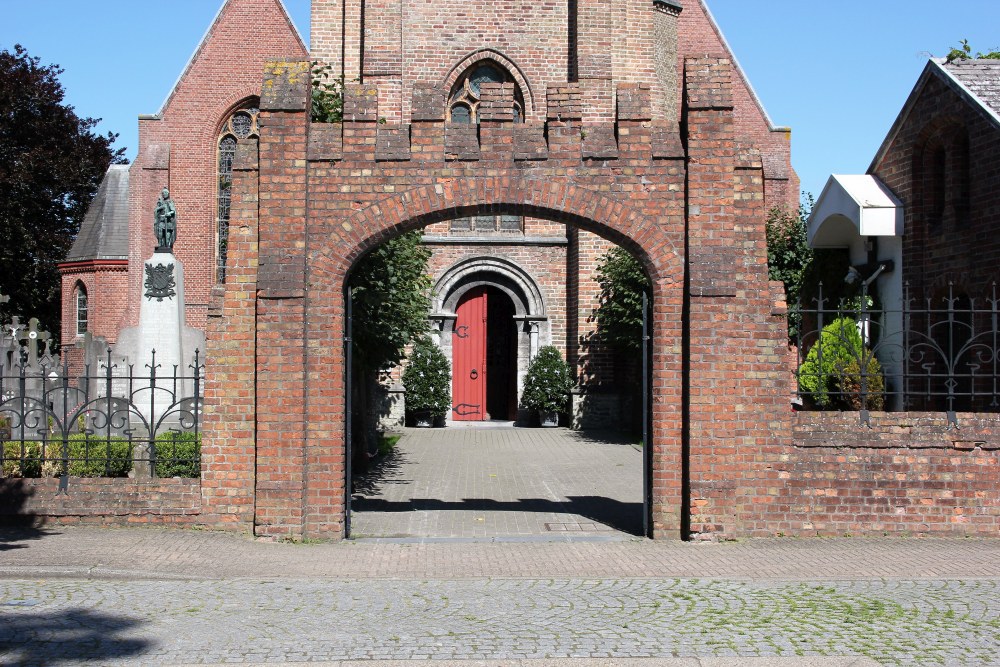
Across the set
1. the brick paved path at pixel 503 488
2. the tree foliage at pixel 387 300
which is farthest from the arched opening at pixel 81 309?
the tree foliage at pixel 387 300

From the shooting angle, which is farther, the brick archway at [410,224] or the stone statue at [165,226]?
the stone statue at [165,226]

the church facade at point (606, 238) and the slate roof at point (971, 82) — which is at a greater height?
the slate roof at point (971, 82)

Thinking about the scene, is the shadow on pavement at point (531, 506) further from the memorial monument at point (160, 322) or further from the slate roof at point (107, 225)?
the slate roof at point (107, 225)

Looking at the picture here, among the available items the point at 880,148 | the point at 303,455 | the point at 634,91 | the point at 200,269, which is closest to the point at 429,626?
the point at 303,455

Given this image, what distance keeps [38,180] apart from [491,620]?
31493mm

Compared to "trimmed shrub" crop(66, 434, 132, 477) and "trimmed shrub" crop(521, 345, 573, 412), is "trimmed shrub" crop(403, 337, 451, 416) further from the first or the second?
"trimmed shrub" crop(66, 434, 132, 477)

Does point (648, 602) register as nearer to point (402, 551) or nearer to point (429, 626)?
point (429, 626)

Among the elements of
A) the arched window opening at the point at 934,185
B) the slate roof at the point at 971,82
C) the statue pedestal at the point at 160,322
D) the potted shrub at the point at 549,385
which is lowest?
the potted shrub at the point at 549,385

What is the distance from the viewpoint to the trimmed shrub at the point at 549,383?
859 inches

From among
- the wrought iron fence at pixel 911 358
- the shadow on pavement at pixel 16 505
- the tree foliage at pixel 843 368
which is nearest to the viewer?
the shadow on pavement at pixel 16 505

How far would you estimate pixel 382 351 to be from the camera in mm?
14805

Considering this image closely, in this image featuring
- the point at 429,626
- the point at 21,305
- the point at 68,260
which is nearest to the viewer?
the point at 429,626

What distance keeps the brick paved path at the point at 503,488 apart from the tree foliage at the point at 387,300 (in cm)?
194

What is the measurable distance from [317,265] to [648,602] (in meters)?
4.38
